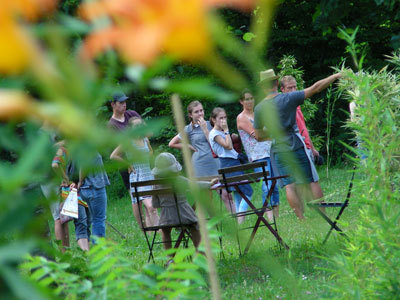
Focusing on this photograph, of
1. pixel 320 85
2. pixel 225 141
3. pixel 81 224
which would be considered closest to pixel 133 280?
pixel 320 85

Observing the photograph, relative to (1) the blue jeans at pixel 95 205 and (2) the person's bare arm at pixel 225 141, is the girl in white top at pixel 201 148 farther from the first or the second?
(1) the blue jeans at pixel 95 205

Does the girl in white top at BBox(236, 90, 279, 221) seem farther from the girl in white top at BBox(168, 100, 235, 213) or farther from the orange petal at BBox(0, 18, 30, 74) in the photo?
the orange petal at BBox(0, 18, 30, 74)

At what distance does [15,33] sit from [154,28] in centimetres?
8

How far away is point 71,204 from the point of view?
6.03 m

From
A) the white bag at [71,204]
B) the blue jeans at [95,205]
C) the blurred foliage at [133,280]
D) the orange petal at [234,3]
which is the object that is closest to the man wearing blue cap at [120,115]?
the blue jeans at [95,205]

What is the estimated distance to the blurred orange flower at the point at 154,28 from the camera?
1.15 ft

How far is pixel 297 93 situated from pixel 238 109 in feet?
40.0

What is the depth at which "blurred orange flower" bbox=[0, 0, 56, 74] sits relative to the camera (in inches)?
12.6

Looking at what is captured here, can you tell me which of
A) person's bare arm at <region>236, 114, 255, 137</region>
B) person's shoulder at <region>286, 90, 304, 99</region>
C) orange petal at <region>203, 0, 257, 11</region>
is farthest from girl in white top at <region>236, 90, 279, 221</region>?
orange petal at <region>203, 0, 257, 11</region>

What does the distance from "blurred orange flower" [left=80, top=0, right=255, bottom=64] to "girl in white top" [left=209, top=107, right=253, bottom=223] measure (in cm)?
700

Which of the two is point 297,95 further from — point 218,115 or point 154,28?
point 154,28

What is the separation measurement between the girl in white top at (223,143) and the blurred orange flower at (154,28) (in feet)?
23.0

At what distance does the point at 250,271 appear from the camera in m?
5.34

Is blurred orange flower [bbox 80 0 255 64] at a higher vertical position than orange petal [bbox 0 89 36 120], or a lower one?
higher
